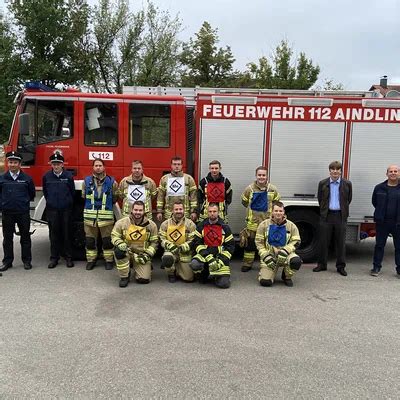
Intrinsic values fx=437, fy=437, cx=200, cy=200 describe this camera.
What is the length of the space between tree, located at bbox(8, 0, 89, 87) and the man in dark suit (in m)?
17.9

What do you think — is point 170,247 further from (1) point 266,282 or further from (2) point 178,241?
(1) point 266,282

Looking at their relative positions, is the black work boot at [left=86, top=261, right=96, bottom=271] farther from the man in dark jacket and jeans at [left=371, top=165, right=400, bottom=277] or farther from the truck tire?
the man in dark jacket and jeans at [left=371, top=165, right=400, bottom=277]

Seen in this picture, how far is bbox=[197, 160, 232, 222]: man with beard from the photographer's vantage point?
6.30 meters

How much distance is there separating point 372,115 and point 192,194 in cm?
304

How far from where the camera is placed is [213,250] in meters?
5.83

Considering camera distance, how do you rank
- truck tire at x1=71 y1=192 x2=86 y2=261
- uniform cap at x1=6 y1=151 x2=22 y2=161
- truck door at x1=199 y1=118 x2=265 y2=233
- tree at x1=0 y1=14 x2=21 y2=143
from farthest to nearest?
tree at x1=0 y1=14 x2=21 y2=143 < truck tire at x1=71 y1=192 x2=86 y2=261 < truck door at x1=199 y1=118 x2=265 y2=233 < uniform cap at x1=6 y1=151 x2=22 y2=161

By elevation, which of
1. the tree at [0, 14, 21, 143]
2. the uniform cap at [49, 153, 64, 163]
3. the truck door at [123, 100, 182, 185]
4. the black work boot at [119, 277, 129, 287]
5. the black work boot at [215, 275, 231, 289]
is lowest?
the black work boot at [119, 277, 129, 287]

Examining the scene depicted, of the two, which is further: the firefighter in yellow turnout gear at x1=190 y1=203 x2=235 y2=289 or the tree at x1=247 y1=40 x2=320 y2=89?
the tree at x1=247 y1=40 x2=320 y2=89

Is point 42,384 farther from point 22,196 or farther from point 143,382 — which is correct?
point 22,196

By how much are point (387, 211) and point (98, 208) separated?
13.7 ft

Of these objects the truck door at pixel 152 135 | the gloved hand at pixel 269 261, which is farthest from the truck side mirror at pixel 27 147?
the gloved hand at pixel 269 261

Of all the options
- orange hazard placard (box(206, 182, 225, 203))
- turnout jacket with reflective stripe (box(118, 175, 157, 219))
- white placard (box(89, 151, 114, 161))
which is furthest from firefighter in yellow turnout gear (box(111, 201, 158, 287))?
white placard (box(89, 151, 114, 161))

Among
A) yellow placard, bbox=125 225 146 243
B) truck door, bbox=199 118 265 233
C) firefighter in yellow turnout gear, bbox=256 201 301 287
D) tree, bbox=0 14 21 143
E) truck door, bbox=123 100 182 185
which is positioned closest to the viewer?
firefighter in yellow turnout gear, bbox=256 201 301 287

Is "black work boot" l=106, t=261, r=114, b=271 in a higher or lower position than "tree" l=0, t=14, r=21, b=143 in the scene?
lower
